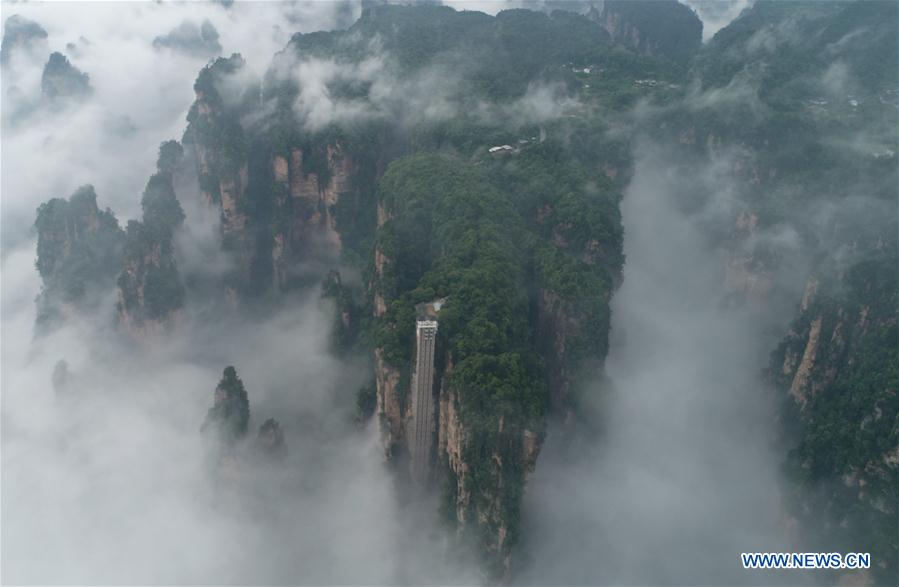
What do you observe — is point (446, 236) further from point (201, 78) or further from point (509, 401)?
point (201, 78)

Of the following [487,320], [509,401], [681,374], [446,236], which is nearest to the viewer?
[509,401]

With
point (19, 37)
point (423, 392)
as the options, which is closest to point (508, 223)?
point (423, 392)

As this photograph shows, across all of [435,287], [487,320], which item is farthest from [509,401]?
[435,287]

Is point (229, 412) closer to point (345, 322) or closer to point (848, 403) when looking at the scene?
point (345, 322)

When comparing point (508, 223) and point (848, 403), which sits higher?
point (508, 223)

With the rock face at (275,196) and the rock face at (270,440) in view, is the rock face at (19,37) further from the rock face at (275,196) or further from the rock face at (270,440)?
the rock face at (270,440)
